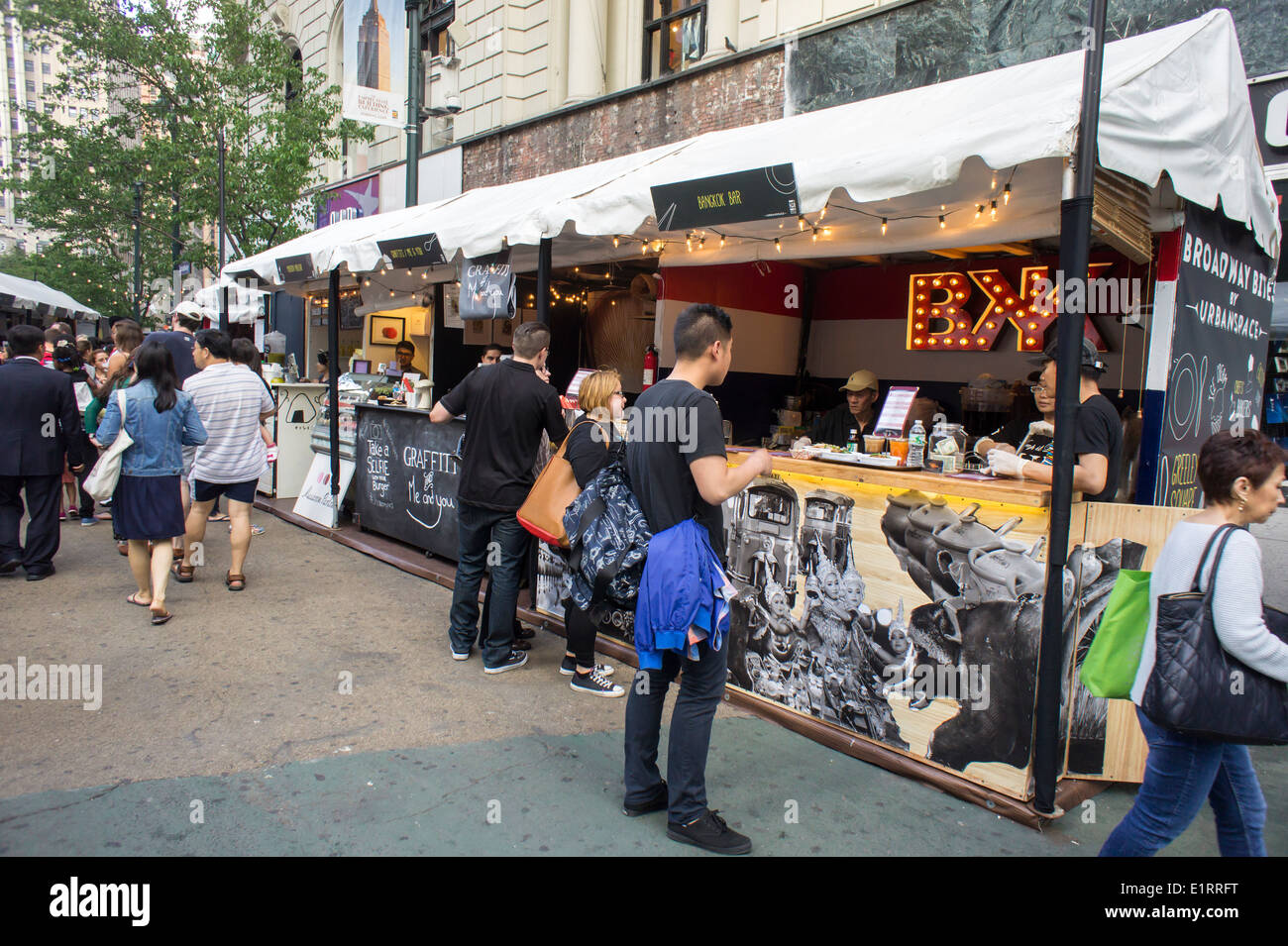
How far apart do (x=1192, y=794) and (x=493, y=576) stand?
366 cm

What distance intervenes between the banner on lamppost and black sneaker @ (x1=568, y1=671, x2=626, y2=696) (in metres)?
10.1

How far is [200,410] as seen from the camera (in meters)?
6.48

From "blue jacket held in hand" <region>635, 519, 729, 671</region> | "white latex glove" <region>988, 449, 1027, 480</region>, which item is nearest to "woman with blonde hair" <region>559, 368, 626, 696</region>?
"blue jacket held in hand" <region>635, 519, 729, 671</region>

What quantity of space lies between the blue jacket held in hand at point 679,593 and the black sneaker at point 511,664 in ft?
7.13

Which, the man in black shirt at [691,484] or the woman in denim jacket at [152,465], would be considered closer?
the man in black shirt at [691,484]

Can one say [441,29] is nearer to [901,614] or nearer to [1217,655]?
[901,614]

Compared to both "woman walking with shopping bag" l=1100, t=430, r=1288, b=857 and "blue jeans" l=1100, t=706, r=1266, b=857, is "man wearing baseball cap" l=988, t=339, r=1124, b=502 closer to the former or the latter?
"woman walking with shopping bag" l=1100, t=430, r=1288, b=857

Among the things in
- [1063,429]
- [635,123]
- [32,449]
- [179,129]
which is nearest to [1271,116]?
Answer: [1063,429]

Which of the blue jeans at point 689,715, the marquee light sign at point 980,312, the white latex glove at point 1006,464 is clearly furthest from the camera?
the marquee light sign at point 980,312

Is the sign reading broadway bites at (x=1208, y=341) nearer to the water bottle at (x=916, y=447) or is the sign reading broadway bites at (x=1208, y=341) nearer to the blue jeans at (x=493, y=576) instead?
the water bottle at (x=916, y=447)

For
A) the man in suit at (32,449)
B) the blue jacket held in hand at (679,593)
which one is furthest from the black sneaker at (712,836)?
the man in suit at (32,449)

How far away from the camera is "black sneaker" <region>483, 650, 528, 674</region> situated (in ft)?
16.8

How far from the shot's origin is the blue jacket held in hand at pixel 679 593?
306 cm

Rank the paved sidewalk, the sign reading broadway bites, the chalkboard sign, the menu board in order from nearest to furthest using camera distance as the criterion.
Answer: the paved sidewalk < the sign reading broadway bites < the menu board < the chalkboard sign
